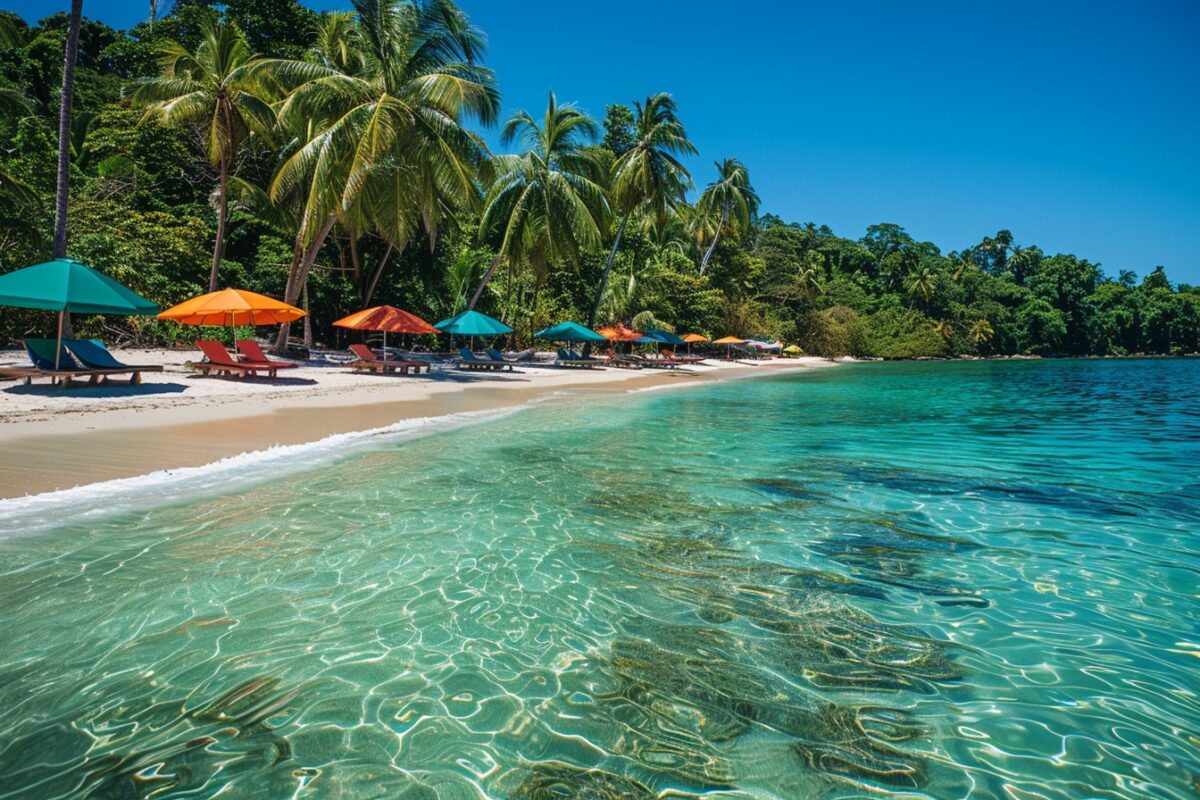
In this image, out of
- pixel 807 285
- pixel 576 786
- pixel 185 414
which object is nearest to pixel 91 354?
pixel 185 414

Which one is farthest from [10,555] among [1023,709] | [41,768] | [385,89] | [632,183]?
[632,183]

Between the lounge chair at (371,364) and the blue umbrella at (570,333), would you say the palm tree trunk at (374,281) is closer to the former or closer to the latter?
the blue umbrella at (570,333)

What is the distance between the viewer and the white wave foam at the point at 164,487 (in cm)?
498

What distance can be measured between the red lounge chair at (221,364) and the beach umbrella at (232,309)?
0.76 meters

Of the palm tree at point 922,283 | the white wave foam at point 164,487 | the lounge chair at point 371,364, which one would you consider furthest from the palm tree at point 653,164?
the palm tree at point 922,283

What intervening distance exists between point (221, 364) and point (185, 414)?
5139 mm

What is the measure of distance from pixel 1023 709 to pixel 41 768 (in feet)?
13.6

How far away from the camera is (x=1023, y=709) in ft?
9.50

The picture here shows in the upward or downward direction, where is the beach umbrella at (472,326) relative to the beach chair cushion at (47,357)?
upward

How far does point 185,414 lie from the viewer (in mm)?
10062

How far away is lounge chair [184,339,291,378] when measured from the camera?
14531 mm

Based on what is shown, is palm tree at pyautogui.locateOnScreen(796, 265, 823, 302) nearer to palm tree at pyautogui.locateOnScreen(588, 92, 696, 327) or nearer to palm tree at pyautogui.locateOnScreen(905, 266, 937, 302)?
palm tree at pyautogui.locateOnScreen(905, 266, 937, 302)

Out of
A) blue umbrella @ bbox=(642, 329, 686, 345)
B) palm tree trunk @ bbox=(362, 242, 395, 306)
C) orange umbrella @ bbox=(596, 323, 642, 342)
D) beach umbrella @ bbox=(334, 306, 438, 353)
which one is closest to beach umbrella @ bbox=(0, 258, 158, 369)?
beach umbrella @ bbox=(334, 306, 438, 353)

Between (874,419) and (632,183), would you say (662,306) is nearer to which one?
(632,183)
